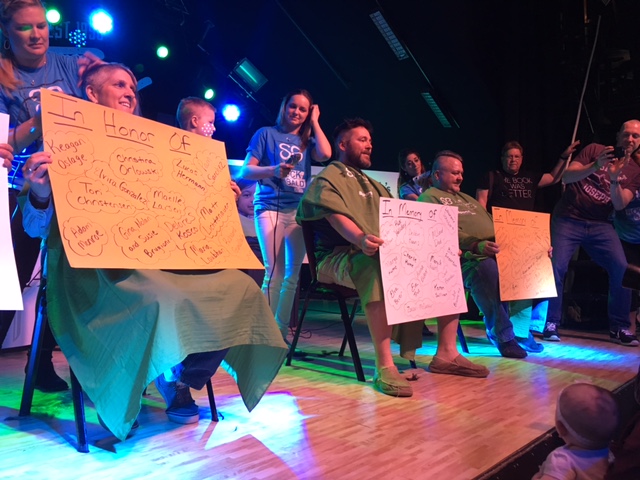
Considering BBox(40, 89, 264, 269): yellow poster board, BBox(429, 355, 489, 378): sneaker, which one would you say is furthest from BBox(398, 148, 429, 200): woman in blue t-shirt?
BBox(40, 89, 264, 269): yellow poster board

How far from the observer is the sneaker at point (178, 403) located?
154cm

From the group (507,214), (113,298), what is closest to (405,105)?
(507,214)

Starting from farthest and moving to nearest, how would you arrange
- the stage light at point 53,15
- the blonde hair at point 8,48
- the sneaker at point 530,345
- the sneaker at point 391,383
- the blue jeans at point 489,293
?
the stage light at point 53,15 < the sneaker at point 530,345 < the blue jeans at point 489,293 < the sneaker at point 391,383 < the blonde hair at point 8,48

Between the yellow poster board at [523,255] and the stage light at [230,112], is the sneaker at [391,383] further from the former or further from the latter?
the stage light at [230,112]

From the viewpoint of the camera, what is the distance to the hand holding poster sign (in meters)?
2.03

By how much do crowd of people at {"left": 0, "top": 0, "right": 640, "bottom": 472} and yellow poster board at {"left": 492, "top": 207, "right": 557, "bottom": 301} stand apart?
69 mm

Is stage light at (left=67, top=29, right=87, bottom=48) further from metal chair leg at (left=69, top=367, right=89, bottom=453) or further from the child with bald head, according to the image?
the child with bald head

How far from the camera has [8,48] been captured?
1697 mm

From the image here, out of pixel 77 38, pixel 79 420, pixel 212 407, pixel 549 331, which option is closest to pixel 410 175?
pixel 549 331

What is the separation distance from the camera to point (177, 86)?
555cm

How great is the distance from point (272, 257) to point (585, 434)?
1.78 meters

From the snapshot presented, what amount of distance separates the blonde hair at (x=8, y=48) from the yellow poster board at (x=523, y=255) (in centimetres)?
233

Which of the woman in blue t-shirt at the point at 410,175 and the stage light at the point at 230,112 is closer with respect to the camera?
the woman in blue t-shirt at the point at 410,175

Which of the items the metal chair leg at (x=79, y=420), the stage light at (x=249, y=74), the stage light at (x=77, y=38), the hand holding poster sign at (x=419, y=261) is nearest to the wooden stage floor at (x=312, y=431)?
the metal chair leg at (x=79, y=420)
